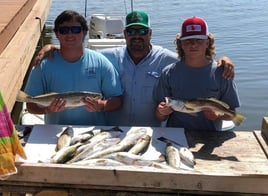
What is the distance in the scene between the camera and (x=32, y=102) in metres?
3.98

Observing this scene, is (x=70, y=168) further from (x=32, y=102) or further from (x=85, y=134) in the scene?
(x=32, y=102)

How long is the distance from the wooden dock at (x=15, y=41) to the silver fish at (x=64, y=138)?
137 centimetres

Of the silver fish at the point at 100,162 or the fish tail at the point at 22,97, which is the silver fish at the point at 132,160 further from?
the fish tail at the point at 22,97

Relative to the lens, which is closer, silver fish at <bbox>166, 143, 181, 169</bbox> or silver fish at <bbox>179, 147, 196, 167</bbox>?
silver fish at <bbox>166, 143, 181, 169</bbox>

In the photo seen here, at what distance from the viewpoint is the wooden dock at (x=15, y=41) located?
5.13 meters

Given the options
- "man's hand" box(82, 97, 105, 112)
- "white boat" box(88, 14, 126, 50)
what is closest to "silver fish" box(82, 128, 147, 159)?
"man's hand" box(82, 97, 105, 112)

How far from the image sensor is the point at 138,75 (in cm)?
456

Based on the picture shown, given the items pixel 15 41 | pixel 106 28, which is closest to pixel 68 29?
pixel 15 41

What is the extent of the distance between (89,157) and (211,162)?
2.75 feet

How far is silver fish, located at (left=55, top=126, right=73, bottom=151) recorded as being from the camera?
10.9 ft

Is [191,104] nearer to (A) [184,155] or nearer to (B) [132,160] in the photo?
(A) [184,155]

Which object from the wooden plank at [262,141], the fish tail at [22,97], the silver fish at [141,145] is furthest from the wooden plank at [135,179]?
the fish tail at [22,97]

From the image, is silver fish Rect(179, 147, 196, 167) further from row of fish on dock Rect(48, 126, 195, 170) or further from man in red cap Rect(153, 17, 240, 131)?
man in red cap Rect(153, 17, 240, 131)

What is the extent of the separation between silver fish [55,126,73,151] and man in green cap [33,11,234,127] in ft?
3.08
